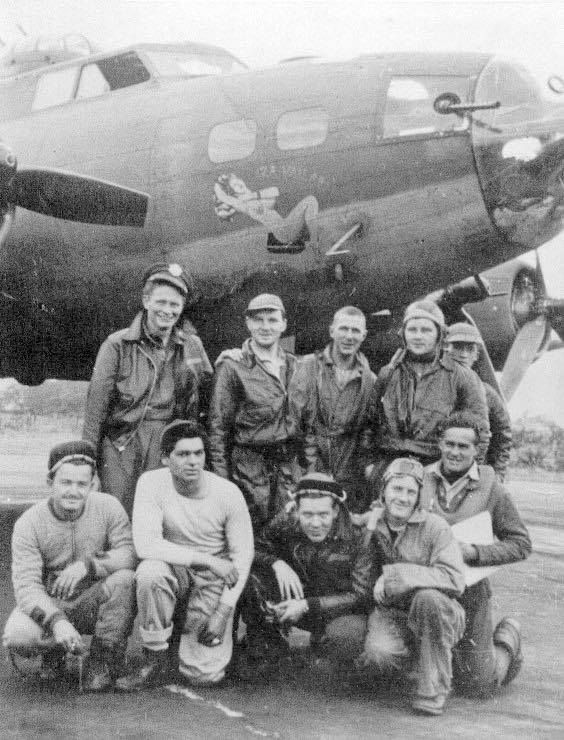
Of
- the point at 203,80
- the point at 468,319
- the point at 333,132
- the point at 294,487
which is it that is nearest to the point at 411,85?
the point at 333,132

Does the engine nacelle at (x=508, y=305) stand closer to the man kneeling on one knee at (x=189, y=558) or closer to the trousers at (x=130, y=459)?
the trousers at (x=130, y=459)

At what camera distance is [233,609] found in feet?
14.0

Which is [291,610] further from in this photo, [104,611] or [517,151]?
[517,151]

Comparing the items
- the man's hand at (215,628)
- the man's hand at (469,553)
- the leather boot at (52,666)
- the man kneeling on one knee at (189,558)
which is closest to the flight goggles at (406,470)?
the man's hand at (469,553)

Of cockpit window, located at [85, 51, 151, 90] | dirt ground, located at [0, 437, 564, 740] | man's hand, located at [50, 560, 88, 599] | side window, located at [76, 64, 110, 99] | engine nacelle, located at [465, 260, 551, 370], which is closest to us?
dirt ground, located at [0, 437, 564, 740]

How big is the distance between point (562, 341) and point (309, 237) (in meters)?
5.20

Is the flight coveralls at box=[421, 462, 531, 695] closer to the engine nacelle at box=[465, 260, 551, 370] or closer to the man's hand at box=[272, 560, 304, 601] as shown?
the man's hand at box=[272, 560, 304, 601]

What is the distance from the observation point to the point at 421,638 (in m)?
3.97

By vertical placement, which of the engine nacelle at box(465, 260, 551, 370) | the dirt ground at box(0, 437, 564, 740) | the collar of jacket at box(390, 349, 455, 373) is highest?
the engine nacelle at box(465, 260, 551, 370)

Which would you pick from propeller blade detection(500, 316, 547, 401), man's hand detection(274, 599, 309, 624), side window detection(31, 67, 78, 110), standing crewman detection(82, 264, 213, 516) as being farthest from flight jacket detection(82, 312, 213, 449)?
propeller blade detection(500, 316, 547, 401)

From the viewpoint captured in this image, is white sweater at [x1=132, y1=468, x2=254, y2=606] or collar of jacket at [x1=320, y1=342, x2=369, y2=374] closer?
white sweater at [x1=132, y1=468, x2=254, y2=606]

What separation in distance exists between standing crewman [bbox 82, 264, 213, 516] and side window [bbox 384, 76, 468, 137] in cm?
210

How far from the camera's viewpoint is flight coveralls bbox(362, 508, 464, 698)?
3.95m

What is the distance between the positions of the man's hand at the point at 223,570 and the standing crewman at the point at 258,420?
890 mm
